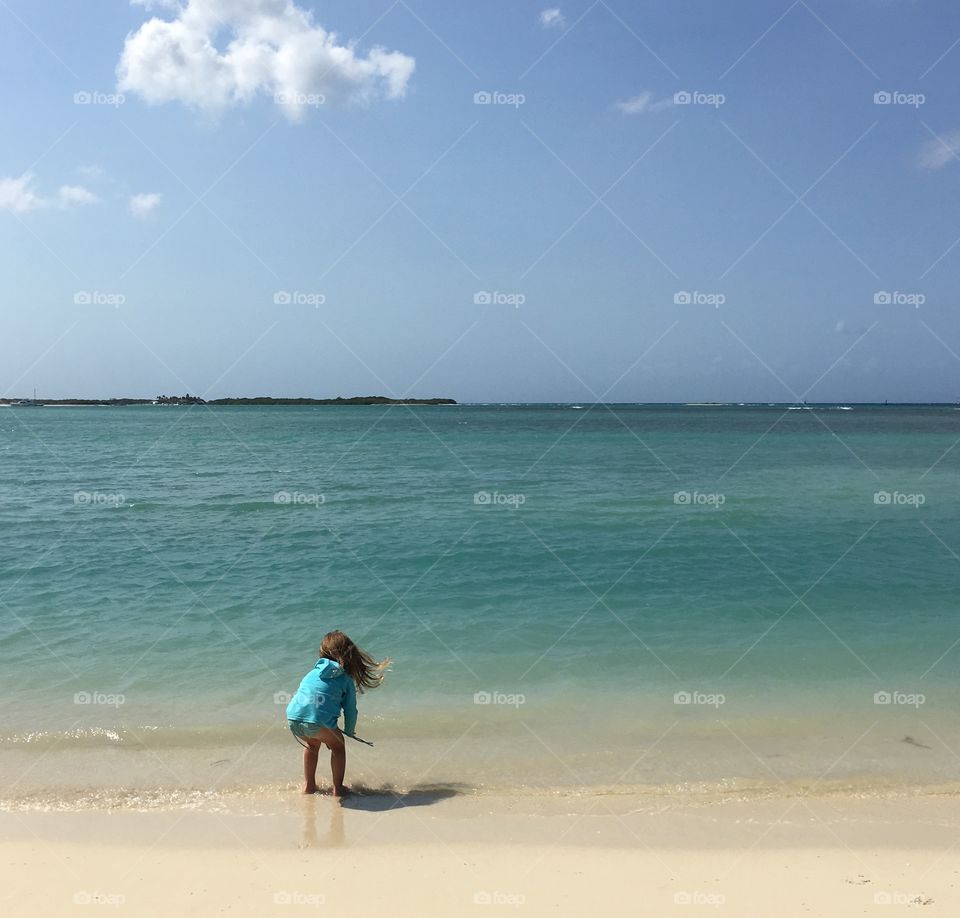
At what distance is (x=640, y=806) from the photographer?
685 cm

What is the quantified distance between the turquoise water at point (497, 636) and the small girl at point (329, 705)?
0.66m

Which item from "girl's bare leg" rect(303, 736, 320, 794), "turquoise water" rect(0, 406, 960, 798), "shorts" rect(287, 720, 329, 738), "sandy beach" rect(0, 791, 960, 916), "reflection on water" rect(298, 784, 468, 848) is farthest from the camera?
"turquoise water" rect(0, 406, 960, 798)

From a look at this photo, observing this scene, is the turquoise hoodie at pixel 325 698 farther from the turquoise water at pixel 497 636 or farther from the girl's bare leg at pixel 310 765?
the turquoise water at pixel 497 636

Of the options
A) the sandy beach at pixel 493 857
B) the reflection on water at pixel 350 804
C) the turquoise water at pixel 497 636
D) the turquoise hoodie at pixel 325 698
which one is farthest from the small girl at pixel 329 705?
the turquoise water at pixel 497 636

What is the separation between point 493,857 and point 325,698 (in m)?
2.06

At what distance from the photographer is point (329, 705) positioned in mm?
6902

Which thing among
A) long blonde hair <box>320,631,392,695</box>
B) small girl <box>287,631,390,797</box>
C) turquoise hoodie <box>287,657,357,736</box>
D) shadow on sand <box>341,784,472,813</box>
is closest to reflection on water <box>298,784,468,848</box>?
shadow on sand <box>341,784,472,813</box>

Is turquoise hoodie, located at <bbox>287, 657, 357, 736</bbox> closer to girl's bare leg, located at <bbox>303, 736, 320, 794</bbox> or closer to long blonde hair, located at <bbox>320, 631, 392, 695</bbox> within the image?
long blonde hair, located at <bbox>320, 631, 392, 695</bbox>

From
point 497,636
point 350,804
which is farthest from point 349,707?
point 497,636

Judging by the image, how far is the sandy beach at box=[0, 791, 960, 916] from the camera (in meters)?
5.31

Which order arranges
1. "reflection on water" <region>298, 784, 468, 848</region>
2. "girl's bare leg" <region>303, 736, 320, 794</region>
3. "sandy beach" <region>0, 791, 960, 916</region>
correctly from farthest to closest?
"girl's bare leg" <region>303, 736, 320, 794</region> → "reflection on water" <region>298, 784, 468, 848</region> → "sandy beach" <region>0, 791, 960, 916</region>

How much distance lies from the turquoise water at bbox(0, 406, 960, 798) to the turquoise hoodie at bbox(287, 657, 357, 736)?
0.99 m

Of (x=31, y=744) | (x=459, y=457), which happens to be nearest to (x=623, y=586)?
(x=31, y=744)

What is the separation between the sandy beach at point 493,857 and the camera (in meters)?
5.31
